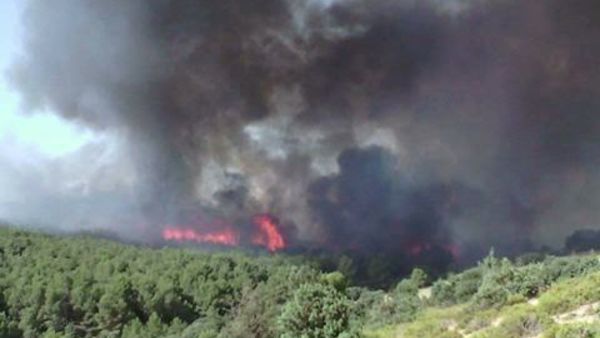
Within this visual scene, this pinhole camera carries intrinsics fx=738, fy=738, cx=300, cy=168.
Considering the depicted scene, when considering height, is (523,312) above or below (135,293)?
below

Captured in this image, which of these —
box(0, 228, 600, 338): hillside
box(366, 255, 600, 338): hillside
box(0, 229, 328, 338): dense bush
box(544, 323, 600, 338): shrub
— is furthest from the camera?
box(0, 229, 328, 338): dense bush

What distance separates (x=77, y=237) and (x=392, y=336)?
136943 mm

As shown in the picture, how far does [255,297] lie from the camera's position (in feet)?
266

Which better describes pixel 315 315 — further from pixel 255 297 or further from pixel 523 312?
pixel 255 297

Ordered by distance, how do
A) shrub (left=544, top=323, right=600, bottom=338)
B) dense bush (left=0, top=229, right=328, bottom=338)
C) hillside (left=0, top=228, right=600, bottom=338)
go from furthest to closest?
dense bush (left=0, top=229, right=328, bottom=338) → hillside (left=0, top=228, right=600, bottom=338) → shrub (left=544, top=323, right=600, bottom=338)

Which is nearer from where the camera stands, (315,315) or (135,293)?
(315,315)

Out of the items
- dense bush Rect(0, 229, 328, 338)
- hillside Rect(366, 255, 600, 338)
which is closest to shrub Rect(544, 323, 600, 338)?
hillside Rect(366, 255, 600, 338)

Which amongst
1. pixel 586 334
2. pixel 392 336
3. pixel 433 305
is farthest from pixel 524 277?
pixel 433 305

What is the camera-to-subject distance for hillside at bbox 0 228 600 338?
107 feet

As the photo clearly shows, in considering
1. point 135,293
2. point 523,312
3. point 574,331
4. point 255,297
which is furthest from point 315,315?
point 135,293

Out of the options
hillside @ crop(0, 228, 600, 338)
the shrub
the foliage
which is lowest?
the shrub

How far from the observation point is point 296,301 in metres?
33.8

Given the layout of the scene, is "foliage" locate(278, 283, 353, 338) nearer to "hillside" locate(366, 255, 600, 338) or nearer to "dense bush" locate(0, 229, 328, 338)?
"hillside" locate(366, 255, 600, 338)

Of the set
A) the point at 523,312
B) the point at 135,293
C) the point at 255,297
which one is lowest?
the point at 523,312
